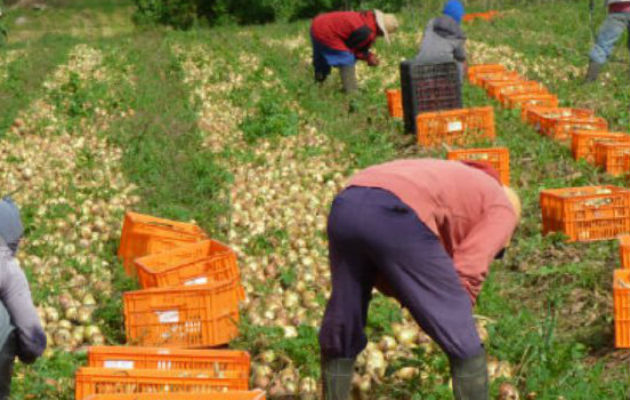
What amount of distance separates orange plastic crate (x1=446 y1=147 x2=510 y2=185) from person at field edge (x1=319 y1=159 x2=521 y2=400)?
12.9 feet

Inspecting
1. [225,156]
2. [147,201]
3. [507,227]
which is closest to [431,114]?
[225,156]

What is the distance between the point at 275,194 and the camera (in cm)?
871

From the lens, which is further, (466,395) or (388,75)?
(388,75)

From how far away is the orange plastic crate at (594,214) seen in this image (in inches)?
263

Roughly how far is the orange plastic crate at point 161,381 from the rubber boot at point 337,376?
378 mm

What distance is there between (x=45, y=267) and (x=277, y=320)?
208cm

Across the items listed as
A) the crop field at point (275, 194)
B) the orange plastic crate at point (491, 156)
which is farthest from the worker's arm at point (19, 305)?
the orange plastic crate at point (491, 156)

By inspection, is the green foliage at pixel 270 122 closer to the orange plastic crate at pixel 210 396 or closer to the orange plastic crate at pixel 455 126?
the orange plastic crate at pixel 455 126

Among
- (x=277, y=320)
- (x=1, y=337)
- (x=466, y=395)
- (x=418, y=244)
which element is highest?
(x=418, y=244)

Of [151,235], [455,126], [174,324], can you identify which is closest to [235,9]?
[455,126]

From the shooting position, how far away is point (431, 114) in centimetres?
977

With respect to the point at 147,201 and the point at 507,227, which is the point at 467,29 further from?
the point at 507,227

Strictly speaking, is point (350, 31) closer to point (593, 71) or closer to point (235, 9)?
point (593, 71)

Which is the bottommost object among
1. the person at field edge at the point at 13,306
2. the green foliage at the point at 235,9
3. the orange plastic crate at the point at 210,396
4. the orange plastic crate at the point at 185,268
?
the green foliage at the point at 235,9
